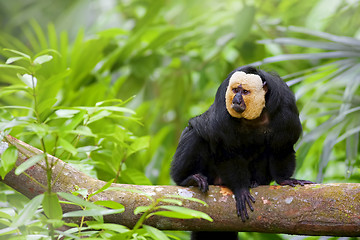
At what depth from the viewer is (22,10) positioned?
15.5ft

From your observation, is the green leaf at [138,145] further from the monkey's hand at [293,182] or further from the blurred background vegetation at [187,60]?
the monkey's hand at [293,182]

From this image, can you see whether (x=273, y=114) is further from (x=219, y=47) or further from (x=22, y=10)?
(x=22, y=10)

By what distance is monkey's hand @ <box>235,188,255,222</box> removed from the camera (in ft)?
5.02

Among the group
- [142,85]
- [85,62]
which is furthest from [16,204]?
[142,85]

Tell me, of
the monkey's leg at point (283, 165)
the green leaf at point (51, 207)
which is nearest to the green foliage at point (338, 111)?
the monkey's leg at point (283, 165)

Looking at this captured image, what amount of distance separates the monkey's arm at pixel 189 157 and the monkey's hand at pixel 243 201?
323mm

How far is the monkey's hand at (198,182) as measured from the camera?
1661 mm

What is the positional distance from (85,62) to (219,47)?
110 cm

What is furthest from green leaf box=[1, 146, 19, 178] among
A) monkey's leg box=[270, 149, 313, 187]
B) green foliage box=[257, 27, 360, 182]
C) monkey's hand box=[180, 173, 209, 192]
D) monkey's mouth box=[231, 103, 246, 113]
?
green foliage box=[257, 27, 360, 182]

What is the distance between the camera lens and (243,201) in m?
1.57

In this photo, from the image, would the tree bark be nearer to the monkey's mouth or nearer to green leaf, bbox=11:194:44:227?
the monkey's mouth

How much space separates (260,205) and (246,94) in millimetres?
457

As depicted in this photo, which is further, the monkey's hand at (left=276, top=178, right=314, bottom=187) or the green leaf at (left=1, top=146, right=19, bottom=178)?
the monkey's hand at (left=276, top=178, right=314, bottom=187)

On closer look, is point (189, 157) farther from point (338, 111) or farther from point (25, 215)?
point (25, 215)
